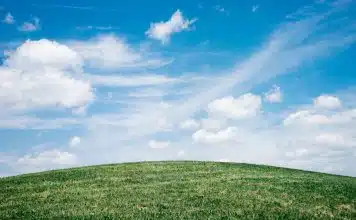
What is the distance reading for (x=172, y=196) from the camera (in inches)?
1021

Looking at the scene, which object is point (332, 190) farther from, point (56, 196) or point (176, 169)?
point (56, 196)

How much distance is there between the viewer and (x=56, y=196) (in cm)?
2781

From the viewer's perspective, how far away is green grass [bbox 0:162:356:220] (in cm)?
2205

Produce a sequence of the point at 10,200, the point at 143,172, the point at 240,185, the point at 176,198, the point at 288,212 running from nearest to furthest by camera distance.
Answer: the point at 288,212 < the point at 176,198 < the point at 10,200 < the point at 240,185 < the point at 143,172

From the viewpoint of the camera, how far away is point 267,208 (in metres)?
22.8

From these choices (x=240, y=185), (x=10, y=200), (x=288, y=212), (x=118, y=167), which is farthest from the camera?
(x=118, y=167)

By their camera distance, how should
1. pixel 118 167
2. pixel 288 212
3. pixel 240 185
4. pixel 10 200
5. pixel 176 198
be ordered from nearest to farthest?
pixel 288 212 → pixel 176 198 → pixel 10 200 → pixel 240 185 → pixel 118 167

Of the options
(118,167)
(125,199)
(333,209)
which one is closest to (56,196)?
(125,199)

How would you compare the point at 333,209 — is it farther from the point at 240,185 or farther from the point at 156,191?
the point at 156,191

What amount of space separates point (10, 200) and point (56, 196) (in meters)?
3.01

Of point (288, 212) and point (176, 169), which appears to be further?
point (176, 169)

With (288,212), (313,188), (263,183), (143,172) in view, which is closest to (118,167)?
(143,172)

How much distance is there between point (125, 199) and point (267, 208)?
867 centimetres

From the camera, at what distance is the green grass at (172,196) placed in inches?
868
